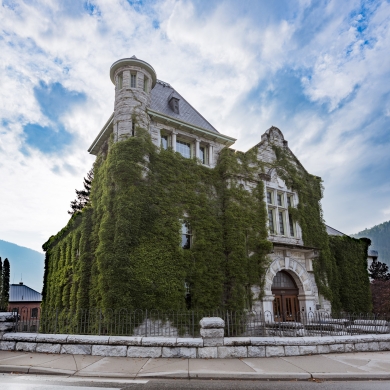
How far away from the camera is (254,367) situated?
8.25 metres

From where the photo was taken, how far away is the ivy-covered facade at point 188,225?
1514 centimetres

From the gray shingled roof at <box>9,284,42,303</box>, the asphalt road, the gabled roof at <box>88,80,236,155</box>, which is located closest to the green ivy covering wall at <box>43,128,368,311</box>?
the gabled roof at <box>88,80,236,155</box>

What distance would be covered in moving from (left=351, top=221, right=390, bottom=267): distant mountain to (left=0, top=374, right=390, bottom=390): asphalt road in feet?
550

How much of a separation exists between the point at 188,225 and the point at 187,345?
8.45 m

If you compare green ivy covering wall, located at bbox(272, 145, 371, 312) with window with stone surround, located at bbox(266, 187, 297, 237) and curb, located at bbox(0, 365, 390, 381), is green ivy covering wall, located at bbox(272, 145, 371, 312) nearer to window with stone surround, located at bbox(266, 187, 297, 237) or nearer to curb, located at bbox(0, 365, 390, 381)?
window with stone surround, located at bbox(266, 187, 297, 237)

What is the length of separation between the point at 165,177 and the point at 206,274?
527cm

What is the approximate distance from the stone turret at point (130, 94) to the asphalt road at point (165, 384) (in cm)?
1210

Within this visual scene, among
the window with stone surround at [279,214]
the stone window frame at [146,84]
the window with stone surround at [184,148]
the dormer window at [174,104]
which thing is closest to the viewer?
the stone window frame at [146,84]

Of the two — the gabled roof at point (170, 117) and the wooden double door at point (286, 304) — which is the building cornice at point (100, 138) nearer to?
the gabled roof at point (170, 117)

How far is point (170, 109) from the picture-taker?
2055 cm

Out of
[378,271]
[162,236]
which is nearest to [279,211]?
[162,236]

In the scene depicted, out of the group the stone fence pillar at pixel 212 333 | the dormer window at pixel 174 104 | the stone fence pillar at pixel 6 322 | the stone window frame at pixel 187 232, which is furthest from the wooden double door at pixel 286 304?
the stone fence pillar at pixel 6 322

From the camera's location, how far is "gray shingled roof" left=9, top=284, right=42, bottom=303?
47.5 m

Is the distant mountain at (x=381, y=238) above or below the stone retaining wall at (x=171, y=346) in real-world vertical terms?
above
